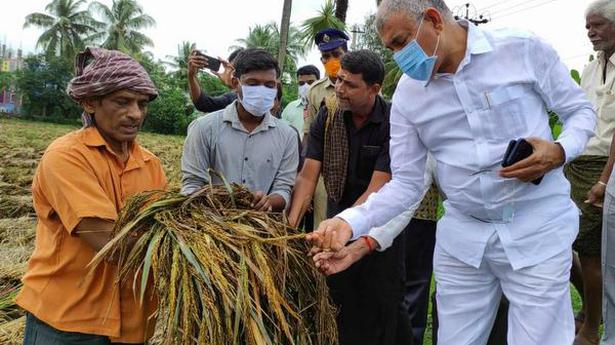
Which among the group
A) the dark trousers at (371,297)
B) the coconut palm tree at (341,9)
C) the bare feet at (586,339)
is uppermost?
the coconut palm tree at (341,9)

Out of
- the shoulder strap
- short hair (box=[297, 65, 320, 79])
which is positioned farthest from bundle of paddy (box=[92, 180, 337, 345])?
short hair (box=[297, 65, 320, 79])

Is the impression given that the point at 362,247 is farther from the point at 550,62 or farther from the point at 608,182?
the point at 608,182

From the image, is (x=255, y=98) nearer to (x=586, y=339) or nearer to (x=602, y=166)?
(x=602, y=166)

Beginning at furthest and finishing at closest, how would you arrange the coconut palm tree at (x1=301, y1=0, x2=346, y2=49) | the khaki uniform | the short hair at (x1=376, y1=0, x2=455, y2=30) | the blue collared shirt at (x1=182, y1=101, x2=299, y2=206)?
the coconut palm tree at (x1=301, y1=0, x2=346, y2=49) → the khaki uniform → the blue collared shirt at (x1=182, y1=101, x2=299, y2=206) → the short hair at (x1=376, y1=0, x2=455, y2=30)

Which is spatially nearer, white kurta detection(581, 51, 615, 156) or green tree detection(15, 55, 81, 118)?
white kurta detection(581, 51, 615, 156)

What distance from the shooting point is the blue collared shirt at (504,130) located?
2.05 meters

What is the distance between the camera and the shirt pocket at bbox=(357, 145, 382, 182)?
10.3 feet

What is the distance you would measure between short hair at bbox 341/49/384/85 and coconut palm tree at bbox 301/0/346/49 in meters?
10.1

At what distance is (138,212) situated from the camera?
200cm

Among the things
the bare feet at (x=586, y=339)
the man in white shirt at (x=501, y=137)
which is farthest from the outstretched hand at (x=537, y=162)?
the bare feet at (x=586, y=339)

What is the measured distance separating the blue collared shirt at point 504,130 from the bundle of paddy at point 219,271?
32 centimetres

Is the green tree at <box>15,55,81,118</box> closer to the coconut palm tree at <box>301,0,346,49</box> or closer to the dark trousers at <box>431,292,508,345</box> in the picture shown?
the coconut palm tree at <box>301,0,346,49</box>

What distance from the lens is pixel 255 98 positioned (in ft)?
10.1

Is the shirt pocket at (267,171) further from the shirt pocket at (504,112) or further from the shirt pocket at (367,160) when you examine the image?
the shirt pocket at (504,112)
